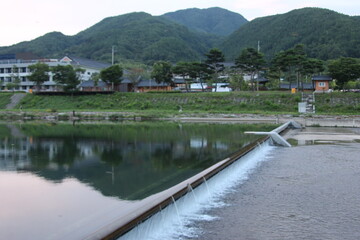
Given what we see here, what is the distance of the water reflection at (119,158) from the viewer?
879cm

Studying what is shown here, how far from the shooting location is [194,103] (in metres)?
36.7

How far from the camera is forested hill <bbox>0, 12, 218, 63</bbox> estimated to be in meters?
91.0

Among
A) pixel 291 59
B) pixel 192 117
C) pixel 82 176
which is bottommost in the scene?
pixel 82 176

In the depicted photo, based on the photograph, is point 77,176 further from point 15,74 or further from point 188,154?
point 15,74

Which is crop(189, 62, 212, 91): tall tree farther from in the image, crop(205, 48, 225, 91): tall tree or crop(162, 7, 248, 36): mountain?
crop(162, 7, 248, 36): mountain

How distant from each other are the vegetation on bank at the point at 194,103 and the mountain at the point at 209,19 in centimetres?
12845

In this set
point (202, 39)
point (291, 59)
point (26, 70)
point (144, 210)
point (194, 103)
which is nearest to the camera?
point (144, 210)

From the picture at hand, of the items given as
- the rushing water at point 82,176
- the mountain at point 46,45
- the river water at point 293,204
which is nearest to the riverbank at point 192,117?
the rushing water at point 82,176

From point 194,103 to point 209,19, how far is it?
146 m

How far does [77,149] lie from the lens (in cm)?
1433

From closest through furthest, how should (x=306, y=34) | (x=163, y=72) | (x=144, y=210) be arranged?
(x=144, y=210)
(x=163, y=72)
(x=306, y=34)

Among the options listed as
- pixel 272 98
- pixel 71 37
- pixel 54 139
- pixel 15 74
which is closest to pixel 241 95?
pixel 272 98

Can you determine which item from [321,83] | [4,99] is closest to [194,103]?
[321,83]

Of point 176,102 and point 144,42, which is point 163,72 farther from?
point 144,42
